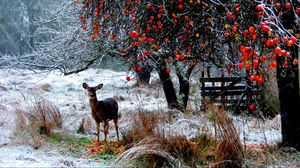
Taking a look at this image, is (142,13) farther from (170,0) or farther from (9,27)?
(9,27)

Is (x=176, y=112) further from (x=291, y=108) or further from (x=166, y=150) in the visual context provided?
(x=166, y=150)

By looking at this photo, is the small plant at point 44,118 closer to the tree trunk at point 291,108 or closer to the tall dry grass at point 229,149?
the tall dry grass at point 229,149

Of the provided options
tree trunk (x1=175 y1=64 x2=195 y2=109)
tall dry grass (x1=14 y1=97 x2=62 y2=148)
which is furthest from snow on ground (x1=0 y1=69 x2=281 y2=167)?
tree trunk (x1=175 y1=64 x2=195 y2=109)

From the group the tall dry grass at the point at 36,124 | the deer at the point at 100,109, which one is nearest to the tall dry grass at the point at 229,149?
the deer at the point at 100,109

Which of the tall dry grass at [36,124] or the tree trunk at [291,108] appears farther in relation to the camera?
the tall dry grass at [36,124]

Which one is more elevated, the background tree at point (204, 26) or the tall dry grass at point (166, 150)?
the background tree at point (204, 26)

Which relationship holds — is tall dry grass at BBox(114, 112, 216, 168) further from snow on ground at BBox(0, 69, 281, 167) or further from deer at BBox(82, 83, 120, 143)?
deer at BBox(82, 83, 120, 143)

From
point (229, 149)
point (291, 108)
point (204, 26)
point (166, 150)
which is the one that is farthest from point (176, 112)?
point (204, 26)

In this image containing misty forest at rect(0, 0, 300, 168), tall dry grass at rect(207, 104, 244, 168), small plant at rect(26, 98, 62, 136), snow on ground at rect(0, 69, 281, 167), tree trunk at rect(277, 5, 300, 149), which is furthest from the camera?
small plant at rect(26, 98, 62, 136)

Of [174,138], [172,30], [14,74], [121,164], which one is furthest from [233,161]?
[14,74]

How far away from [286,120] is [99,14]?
2.83 metres

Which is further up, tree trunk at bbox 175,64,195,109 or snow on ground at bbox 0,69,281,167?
tree trunk at bbox 175,64,195,109

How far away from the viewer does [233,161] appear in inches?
186

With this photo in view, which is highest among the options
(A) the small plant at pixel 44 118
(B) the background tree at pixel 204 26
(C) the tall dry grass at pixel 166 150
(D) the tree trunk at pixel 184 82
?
(B) the background tree at pixel 204 26
